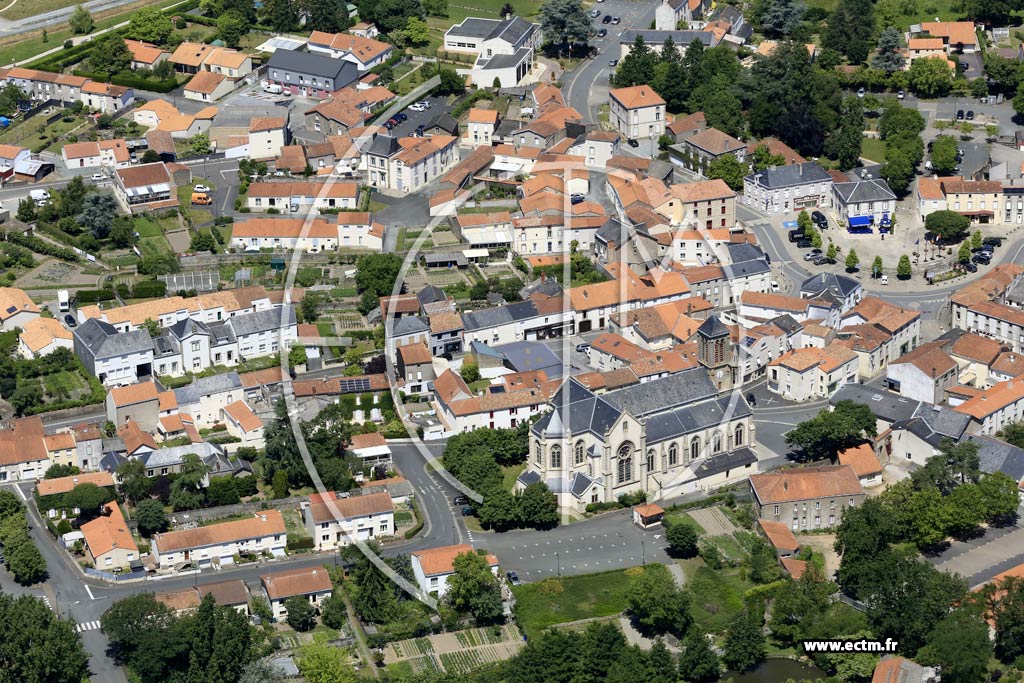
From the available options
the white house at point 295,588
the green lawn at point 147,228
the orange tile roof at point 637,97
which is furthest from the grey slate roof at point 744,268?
the white house at point 295,588

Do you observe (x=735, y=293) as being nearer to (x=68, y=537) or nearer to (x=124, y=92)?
(x=68, y=537)

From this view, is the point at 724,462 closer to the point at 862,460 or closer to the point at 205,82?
the point at 862,460

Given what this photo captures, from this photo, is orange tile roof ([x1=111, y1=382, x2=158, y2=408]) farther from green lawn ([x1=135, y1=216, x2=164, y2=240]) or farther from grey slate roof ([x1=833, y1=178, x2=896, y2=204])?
grey slate roof ([x1=833, y1=178, x2=896, y2=204])

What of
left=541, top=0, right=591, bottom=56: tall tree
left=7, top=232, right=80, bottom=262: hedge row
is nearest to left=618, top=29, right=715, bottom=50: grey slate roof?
left=541, top=0, right=591, bottom=56: tall tree

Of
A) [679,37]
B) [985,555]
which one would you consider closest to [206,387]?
[985,555]

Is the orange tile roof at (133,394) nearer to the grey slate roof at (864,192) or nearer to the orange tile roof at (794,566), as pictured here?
the orange tile roof at (794,566)

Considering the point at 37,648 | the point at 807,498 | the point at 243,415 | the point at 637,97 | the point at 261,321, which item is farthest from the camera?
the point at 637,97
